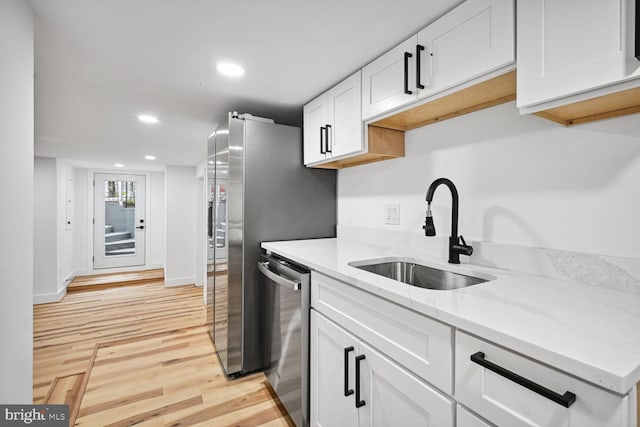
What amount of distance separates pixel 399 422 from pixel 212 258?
7.32ft

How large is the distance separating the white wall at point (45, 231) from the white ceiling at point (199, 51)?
7.26 ft

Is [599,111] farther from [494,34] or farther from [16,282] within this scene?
[16,282]

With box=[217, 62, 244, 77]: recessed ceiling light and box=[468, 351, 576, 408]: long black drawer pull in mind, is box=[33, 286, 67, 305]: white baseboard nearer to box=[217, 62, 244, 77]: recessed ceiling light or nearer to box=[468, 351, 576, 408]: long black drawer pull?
box=[217, 62, 244, 77]: recessed ceiling light

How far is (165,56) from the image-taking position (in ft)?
5.19

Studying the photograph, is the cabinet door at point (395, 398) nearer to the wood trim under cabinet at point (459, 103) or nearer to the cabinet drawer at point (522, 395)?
the cabinet drawer at point (522, 395)

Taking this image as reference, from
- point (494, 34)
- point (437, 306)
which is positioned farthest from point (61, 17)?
point (437, 306)

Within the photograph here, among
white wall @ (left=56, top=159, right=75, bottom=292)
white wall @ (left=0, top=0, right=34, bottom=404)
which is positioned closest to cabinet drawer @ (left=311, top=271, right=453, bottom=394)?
white wall @ (left=0, top=0, right=34, bottom=404)

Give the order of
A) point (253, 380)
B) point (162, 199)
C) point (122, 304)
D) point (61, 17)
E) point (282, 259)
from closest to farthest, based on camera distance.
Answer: point (61, 17) → point (282, 259) → point (253, 380) → point (122, 304) → point (162, 199)

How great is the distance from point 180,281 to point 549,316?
5350 millimetres

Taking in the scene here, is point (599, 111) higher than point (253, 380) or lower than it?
higher

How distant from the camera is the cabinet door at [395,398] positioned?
813 millimetres

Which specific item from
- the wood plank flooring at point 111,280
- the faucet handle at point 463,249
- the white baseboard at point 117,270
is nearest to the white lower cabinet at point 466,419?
the faucet handle at point 463,249

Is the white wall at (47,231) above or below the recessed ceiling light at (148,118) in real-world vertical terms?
below

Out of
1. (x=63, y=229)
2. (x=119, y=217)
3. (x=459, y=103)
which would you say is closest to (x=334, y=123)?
(x=459, y=103)
